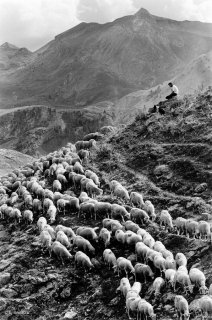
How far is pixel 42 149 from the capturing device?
646 feet

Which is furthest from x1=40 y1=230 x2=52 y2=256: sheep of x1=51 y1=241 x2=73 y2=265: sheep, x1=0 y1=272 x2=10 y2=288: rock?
x1=0 y1=272 x2=10 y2=288: rock

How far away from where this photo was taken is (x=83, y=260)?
1978 cm

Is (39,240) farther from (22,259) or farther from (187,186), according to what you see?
(187,186)

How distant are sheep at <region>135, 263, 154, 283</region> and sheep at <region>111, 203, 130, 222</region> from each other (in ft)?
16.8

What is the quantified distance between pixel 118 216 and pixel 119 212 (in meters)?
0.23

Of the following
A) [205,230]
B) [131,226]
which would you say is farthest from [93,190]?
[205,230]

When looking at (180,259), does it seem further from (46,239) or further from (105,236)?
(46,239)

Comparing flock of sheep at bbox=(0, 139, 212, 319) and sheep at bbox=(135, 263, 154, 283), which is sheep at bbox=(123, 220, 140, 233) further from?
sheep at bbox=(135, 263, 154, 283)

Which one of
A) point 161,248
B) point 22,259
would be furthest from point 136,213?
point 22,259

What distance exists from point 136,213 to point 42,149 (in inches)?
6946

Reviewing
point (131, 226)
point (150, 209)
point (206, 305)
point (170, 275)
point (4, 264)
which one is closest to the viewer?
point (206, 305)

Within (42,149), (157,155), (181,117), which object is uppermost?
(181,117)

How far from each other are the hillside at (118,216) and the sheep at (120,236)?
0.23 m

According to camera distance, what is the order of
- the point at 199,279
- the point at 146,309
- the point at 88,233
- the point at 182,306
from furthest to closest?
Answer: the point at 88,233 → the point at 199,279 → the point at 146,309 → the point at 182,306
